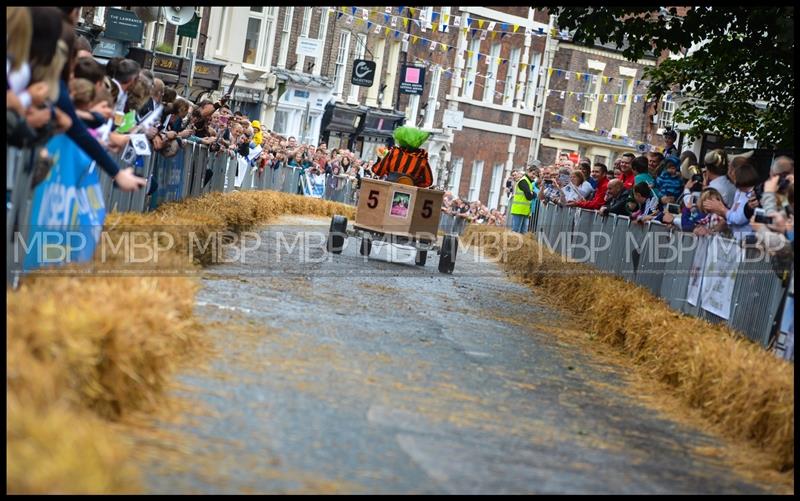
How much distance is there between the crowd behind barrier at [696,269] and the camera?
41.4ft

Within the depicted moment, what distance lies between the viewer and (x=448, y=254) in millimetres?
21797

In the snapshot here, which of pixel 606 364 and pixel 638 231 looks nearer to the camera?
pixel 606 364

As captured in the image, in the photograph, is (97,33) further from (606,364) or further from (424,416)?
(424,416)

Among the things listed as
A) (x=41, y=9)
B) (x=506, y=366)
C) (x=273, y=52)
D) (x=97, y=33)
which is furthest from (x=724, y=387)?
(x=273, y=52)

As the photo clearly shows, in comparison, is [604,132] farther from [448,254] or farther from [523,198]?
[448,254]

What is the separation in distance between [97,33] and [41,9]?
26.1 metres

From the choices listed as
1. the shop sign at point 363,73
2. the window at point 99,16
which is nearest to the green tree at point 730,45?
the window at point 99,16

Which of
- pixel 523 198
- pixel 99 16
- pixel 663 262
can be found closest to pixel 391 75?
pixel 99 16

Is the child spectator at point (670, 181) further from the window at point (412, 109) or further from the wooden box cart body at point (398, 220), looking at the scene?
the window at point (412, 109)

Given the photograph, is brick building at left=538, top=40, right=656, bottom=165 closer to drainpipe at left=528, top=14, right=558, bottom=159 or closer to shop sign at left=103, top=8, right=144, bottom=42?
drainpipe at left=528, top=14, right=558, bottom=159

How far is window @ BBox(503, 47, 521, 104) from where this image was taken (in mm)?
66562

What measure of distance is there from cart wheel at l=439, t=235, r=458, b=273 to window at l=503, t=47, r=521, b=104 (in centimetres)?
4531

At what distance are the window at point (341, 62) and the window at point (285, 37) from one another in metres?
4.42

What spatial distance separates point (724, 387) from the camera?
10492mm
